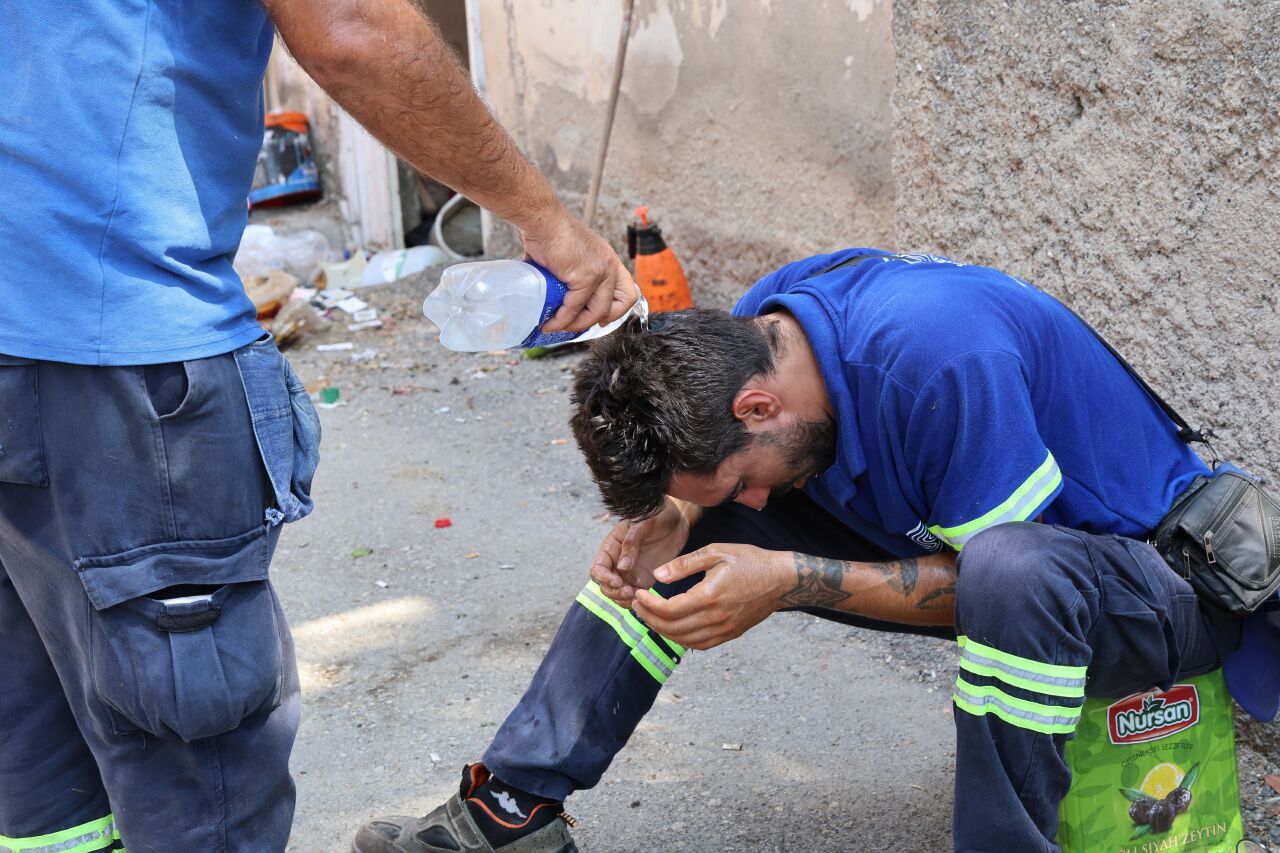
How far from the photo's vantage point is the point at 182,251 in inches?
63.0

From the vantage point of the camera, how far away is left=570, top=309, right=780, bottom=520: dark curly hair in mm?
1993

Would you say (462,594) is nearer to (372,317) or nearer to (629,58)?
(629,58)

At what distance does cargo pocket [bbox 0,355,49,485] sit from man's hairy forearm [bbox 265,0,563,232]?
1.68ft

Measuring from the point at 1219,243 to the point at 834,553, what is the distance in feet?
3.19

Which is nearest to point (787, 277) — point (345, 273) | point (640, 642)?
point (640, 642)

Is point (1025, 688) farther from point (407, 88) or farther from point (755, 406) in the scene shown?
point (407, 88)

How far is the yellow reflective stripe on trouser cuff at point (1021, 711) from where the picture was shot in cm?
183

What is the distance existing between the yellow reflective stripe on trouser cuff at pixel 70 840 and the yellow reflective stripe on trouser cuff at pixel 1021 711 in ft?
4.32

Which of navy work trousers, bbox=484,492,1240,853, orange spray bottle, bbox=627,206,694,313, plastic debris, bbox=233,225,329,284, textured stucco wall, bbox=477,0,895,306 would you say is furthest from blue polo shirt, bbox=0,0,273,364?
plastic debris, bbox=233,225,329,284

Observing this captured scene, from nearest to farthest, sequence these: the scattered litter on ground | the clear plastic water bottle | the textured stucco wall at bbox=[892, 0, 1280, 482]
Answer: the clear plastic water bottle < the textured stucco wall at bbox=[892, 0, 1280, 482] < the scattered litter on ground

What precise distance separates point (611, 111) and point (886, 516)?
11.8 feet

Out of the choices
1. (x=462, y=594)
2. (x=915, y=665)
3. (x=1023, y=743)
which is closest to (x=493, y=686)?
(x=462, y=594)

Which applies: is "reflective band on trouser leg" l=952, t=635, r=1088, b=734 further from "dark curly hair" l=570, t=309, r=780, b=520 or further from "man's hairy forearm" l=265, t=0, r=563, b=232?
"man's hairy forearm" l=265, t=0, r=563, b=232

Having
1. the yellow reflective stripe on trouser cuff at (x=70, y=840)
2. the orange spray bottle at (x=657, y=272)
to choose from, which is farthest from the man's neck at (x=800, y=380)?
the orange spray bottle at (x=657, y=272)
